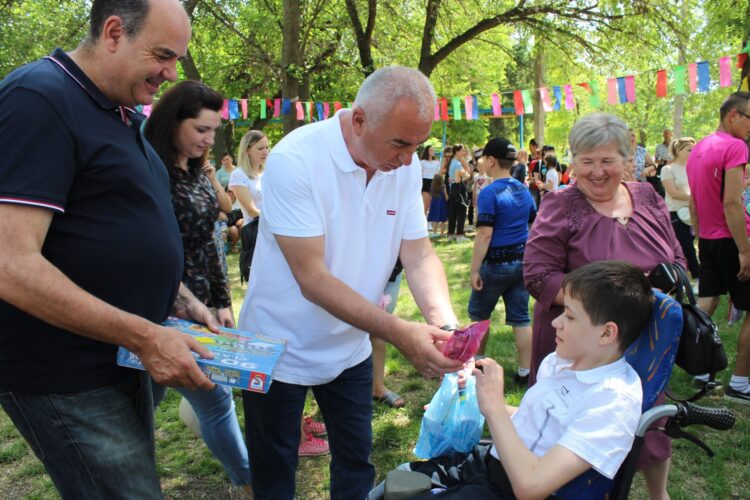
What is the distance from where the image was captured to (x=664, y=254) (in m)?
2.52

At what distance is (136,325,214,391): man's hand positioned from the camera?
1.51 meters

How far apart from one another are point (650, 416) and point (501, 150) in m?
3.20

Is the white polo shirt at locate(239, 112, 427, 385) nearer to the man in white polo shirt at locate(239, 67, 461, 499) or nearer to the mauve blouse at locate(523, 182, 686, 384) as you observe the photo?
the man in white polo shirt at locate(239, 67, 461, 499)

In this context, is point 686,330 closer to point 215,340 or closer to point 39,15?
point 215,340

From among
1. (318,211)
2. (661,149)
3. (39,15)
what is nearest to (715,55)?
(661,149)

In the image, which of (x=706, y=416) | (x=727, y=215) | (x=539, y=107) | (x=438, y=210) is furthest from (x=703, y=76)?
(x=539, y=107)

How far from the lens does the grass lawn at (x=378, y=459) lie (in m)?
3.27

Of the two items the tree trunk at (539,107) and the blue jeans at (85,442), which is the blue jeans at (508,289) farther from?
the tree trunk at (539,107)

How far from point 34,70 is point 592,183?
216cm

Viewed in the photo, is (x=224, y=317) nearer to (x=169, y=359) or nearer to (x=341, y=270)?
(x=341, y=270)

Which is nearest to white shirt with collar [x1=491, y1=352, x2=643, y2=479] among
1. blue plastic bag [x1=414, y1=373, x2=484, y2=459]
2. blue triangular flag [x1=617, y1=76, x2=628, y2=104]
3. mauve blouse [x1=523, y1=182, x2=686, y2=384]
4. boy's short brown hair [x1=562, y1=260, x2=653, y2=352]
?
boy's short brown hair [x1=562, y1=260, x2=653, y2=352]

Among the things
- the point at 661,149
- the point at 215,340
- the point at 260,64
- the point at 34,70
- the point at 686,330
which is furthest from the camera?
the point at 260,64

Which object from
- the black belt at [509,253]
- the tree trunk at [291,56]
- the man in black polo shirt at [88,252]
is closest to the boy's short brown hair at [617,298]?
the man in black polo shirt at [88,252]

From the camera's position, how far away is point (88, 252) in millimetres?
1534
